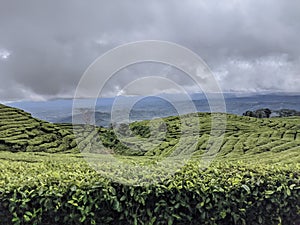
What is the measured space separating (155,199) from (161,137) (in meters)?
4.49

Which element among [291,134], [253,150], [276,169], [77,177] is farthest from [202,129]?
[77,177]

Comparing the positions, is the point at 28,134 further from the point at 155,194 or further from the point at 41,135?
the point at 155,194

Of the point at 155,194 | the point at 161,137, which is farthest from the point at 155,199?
the point at 161,137

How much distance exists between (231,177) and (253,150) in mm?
3520

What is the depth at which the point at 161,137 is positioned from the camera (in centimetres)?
768

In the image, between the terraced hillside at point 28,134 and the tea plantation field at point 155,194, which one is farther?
the terraced hillside at point 28,134

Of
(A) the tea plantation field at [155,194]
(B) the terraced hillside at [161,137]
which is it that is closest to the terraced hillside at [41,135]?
(B) the terraced hillside at [161,137]

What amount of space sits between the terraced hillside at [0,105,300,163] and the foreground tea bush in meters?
2.94

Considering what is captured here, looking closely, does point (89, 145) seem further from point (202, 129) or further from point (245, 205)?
point (245, 205)

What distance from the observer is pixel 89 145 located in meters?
6.87

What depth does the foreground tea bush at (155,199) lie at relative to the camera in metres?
3.12

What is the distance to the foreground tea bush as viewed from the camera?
312 cm

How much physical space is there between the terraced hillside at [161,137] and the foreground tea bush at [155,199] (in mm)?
2940

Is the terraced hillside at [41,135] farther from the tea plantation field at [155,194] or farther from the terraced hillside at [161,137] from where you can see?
the tea plantation field at [155,194]
